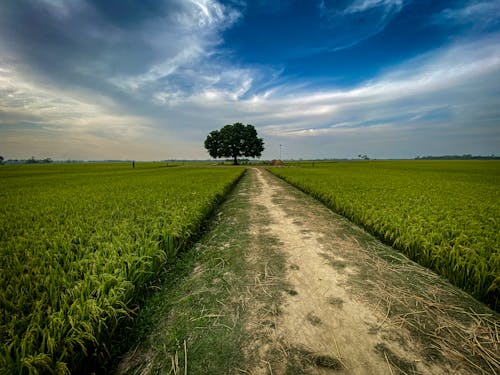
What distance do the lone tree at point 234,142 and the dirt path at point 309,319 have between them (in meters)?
69.6

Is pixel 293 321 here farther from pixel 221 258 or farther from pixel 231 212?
pixel 231 212

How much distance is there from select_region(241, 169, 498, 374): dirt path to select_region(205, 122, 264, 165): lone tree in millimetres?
69961

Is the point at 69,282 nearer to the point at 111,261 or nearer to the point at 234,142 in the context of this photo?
the point at 111,261

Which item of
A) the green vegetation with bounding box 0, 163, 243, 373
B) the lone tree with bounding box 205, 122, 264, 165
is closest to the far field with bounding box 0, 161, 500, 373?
the green vegetation with bounding box 0, 163, 243, 373

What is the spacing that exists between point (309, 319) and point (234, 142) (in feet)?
Result: 235

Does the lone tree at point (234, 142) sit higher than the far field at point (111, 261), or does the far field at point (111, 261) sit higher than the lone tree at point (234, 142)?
the lone tree at point (234, 142)

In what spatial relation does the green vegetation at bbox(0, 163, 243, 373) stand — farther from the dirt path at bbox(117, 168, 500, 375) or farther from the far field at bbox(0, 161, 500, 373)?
the dirt path at bbox(117, 168, 500, 375)

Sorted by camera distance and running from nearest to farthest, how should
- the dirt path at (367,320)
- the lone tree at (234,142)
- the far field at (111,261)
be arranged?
the far field at (111,261)
the dirt path at (367,320)
the lone tree at (234,142)

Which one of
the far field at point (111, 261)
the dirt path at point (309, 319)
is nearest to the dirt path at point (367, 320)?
the dirt path at point (309, 319)

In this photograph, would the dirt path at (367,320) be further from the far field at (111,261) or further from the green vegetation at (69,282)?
the green vegetation at (69,282)

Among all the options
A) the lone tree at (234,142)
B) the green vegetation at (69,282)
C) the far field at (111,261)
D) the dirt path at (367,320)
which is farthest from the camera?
the lone tree at (234,142)

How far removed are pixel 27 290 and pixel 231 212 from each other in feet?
20.0

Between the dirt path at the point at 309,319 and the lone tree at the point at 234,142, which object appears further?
the lone tree at the point at 234,142

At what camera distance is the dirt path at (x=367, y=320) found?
1976mm
